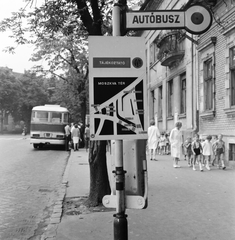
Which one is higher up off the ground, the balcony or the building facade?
the balcony

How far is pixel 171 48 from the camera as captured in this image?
1780cm

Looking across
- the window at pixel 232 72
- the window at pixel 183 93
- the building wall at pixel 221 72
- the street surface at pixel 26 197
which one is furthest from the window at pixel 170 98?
the street surface at pixel 26 197

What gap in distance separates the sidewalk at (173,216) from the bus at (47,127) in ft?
43.5

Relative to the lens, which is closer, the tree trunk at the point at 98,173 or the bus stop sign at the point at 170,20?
the bus stop sign at the point at 170,20

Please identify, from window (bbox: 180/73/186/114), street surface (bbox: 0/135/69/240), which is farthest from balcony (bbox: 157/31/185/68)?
street surface (bbox: 0/135/69/240)

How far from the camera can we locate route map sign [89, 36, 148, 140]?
321 cm

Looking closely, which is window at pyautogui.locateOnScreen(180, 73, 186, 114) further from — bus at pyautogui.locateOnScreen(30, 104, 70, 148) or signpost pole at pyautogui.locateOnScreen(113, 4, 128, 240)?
signpost pole at pyautogui.locateOnScreen(113, 4, 128, 240)

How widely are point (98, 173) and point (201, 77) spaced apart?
9535 millimetres

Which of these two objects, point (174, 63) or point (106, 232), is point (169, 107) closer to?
point (174, 63)

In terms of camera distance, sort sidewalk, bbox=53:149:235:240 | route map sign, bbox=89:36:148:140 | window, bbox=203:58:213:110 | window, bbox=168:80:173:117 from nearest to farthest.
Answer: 1. route map sign, bbox=89:36:148:140
2. sidewalk, bbox=53:149:235:240
3. window, bbox=203:58:213:110
4. window, bbox=168:80:173:117

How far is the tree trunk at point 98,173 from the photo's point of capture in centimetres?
655

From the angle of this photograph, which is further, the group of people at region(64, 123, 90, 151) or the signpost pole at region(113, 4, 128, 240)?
the group of people at region(64, 123, 90, 151)

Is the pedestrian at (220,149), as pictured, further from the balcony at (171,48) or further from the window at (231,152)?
the balcony at (171,48)

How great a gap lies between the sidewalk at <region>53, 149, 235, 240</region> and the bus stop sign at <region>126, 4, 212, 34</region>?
9.25 feet
